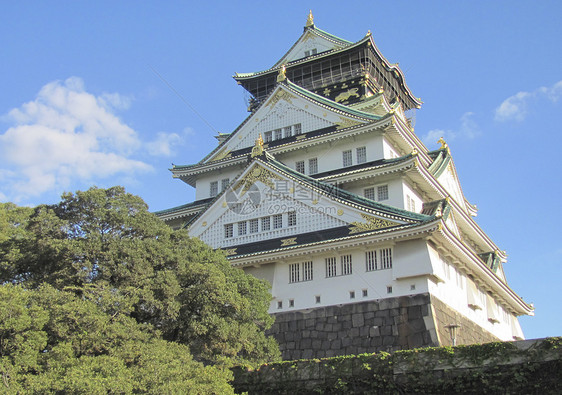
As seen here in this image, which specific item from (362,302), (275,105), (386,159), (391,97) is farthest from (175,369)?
(391,97)

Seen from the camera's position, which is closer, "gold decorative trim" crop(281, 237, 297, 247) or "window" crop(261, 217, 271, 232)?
"gold decorative trim" crop(281, 237, 297, 247)

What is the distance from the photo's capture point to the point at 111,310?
19.1 meters

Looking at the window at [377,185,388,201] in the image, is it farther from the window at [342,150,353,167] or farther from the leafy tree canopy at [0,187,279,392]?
the leafy tree canopy at [0,187,279,392]

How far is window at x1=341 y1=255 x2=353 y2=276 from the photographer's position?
92.5ft

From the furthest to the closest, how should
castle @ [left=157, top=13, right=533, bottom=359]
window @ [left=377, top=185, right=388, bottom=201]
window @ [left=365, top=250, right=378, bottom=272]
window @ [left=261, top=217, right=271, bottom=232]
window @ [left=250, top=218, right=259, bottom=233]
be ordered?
window @ [left=377, top=185, right=388, bottom=201] → window @ [left=250, top=218, right=259, bottom=233] → window @ [left=261, top=217, right=271, bottom=232] → window @ [left=365, top=250, right=378, bottom=272] → castle @ [left=157, top=13, right=533, bottom=359]

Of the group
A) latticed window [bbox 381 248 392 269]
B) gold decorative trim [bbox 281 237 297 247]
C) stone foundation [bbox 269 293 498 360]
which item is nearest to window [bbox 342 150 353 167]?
gold decorative trim [bbox 281 237 297 247]

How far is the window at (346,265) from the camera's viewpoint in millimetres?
28203

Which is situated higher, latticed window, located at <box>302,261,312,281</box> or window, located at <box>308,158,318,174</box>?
window, located at <box>308,158,318,174</box>

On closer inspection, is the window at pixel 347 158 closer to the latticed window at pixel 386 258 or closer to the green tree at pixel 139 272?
the latticed window at pixel 386 258

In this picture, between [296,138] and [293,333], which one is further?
[296,138]

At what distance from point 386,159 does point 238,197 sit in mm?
8360

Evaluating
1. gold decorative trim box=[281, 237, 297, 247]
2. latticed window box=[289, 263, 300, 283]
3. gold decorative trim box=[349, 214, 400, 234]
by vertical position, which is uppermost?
gold decorative trim box=[349, 214, 400, 234]

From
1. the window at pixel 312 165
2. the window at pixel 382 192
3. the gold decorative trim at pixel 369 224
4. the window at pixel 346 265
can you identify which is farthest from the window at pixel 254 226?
the window at pixel 382 192

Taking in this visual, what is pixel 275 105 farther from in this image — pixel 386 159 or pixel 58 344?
pixel 58 344
